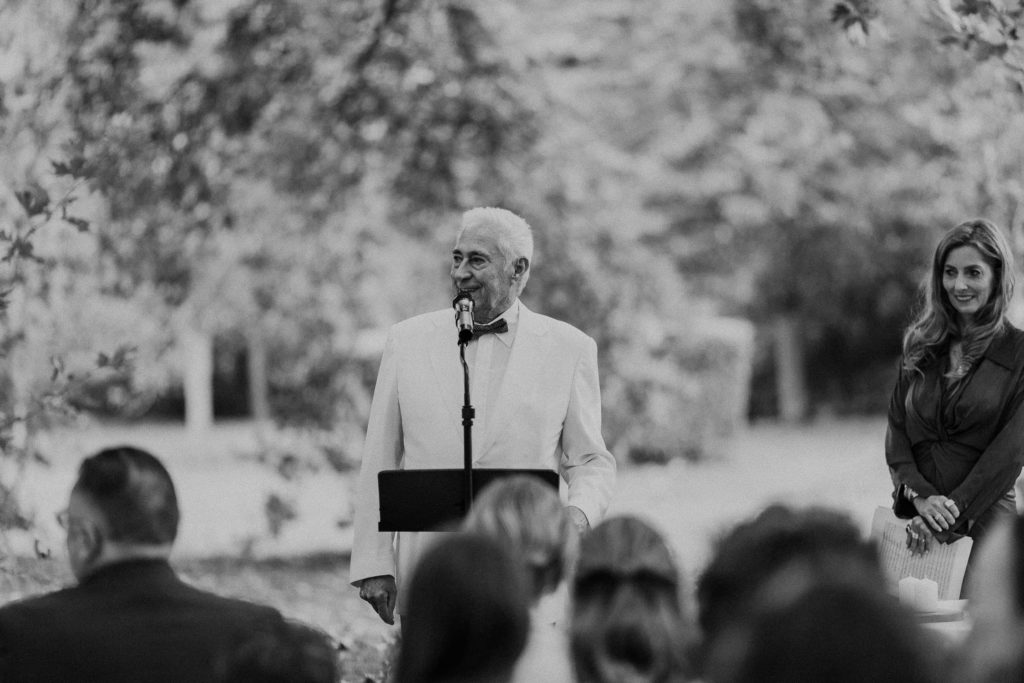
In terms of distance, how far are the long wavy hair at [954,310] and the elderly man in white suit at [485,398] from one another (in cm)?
127

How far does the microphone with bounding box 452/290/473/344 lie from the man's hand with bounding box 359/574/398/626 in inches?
36.0

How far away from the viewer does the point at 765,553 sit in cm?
273

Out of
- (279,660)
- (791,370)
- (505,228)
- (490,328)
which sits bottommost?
(791,370)

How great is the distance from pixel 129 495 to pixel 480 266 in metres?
1.93

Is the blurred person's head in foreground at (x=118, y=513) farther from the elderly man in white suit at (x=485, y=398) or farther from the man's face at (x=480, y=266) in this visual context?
the man's face at (x=480, y=266)

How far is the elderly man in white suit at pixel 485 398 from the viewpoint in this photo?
4922mm

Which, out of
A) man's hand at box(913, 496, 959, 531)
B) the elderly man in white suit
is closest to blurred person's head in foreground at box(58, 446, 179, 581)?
the elderly man in white suit

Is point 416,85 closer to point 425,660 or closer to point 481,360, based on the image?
point 481,360

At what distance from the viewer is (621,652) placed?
10.1 feet

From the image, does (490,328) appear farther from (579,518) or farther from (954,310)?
(954,310)

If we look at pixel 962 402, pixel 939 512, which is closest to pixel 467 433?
pixel 939 512

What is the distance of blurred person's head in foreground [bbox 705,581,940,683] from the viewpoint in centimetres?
196

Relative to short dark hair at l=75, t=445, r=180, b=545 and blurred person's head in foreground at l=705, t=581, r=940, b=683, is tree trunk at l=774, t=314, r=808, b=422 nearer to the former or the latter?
short dark hair at l=75, t=445, r=180, b=545

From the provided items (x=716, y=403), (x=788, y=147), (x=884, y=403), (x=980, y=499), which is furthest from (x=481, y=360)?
(x=884, y=403)
